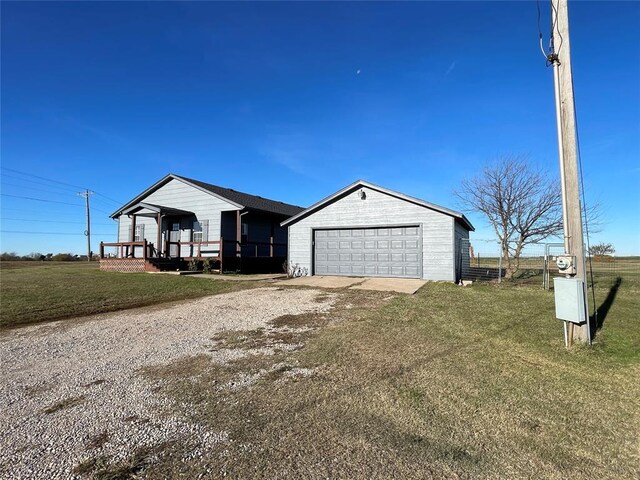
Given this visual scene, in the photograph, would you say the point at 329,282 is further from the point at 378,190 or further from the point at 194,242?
the point at 194,242

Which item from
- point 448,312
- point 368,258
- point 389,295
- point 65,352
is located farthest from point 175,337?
point 368,258

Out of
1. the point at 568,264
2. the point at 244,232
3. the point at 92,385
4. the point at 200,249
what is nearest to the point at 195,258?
the point at 200,249

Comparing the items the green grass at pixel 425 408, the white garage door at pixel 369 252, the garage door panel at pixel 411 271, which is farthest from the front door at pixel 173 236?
the green grass at pixel 425 408

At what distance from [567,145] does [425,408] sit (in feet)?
14.6

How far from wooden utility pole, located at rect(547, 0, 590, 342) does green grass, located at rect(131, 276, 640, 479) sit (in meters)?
1.27

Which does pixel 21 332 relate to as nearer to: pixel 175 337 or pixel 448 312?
pixel 175 337

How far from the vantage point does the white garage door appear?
14.4 meters

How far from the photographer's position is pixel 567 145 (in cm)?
532

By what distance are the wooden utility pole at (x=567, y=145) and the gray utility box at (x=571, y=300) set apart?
0.42ft

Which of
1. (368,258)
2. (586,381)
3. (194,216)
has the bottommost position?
(586,381)

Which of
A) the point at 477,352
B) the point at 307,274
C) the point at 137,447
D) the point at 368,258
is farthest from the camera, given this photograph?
the point at 307,274

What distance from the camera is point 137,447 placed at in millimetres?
2623

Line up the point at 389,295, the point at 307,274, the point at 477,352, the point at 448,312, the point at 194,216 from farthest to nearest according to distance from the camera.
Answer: the point at 194,216 → the point at 307,274 → the point at 389,295 → the point at 448,312 → the point at 477,352

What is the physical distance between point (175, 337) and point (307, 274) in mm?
10631
